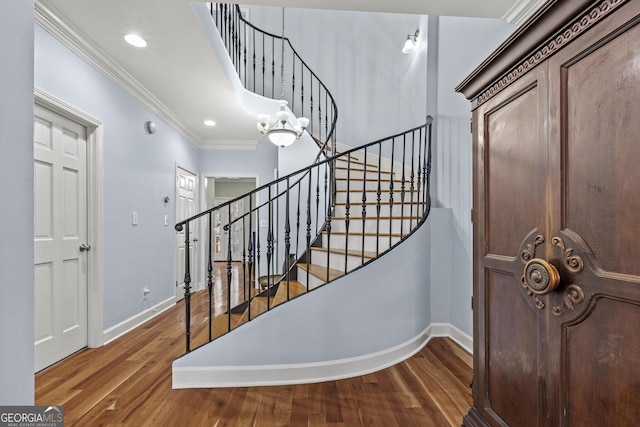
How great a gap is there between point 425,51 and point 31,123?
12.1ft

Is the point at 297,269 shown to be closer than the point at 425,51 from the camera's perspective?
Yes

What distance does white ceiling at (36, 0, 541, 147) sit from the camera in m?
1.80

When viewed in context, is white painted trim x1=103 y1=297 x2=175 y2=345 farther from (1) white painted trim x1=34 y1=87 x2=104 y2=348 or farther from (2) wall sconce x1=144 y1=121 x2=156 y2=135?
(2) wall sconce x1=144 y1=121 x2=156 y2=135

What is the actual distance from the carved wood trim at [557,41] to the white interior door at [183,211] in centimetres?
416

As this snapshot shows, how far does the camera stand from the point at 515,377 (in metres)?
1.07

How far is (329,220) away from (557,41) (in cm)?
174

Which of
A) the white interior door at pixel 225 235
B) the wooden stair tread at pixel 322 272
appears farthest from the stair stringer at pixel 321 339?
the white interior door at pixel 225 235

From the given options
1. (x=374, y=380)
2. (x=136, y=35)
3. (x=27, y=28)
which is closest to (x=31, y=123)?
(x=27, y=28)

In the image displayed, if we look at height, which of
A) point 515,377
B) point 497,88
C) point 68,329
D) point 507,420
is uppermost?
point 497,88

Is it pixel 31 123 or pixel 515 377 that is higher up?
pixel 31 123

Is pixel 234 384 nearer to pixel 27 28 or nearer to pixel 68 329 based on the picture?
pixel 68 329


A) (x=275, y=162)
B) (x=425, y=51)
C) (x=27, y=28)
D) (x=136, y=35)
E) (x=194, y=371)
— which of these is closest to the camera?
(x=27, y=28)

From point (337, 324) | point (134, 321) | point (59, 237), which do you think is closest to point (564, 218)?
point (337, 324)

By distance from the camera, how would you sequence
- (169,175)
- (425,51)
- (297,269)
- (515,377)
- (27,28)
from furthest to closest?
(169,175)
(425,51)
(297,269)
(515,377)
(27,28)
